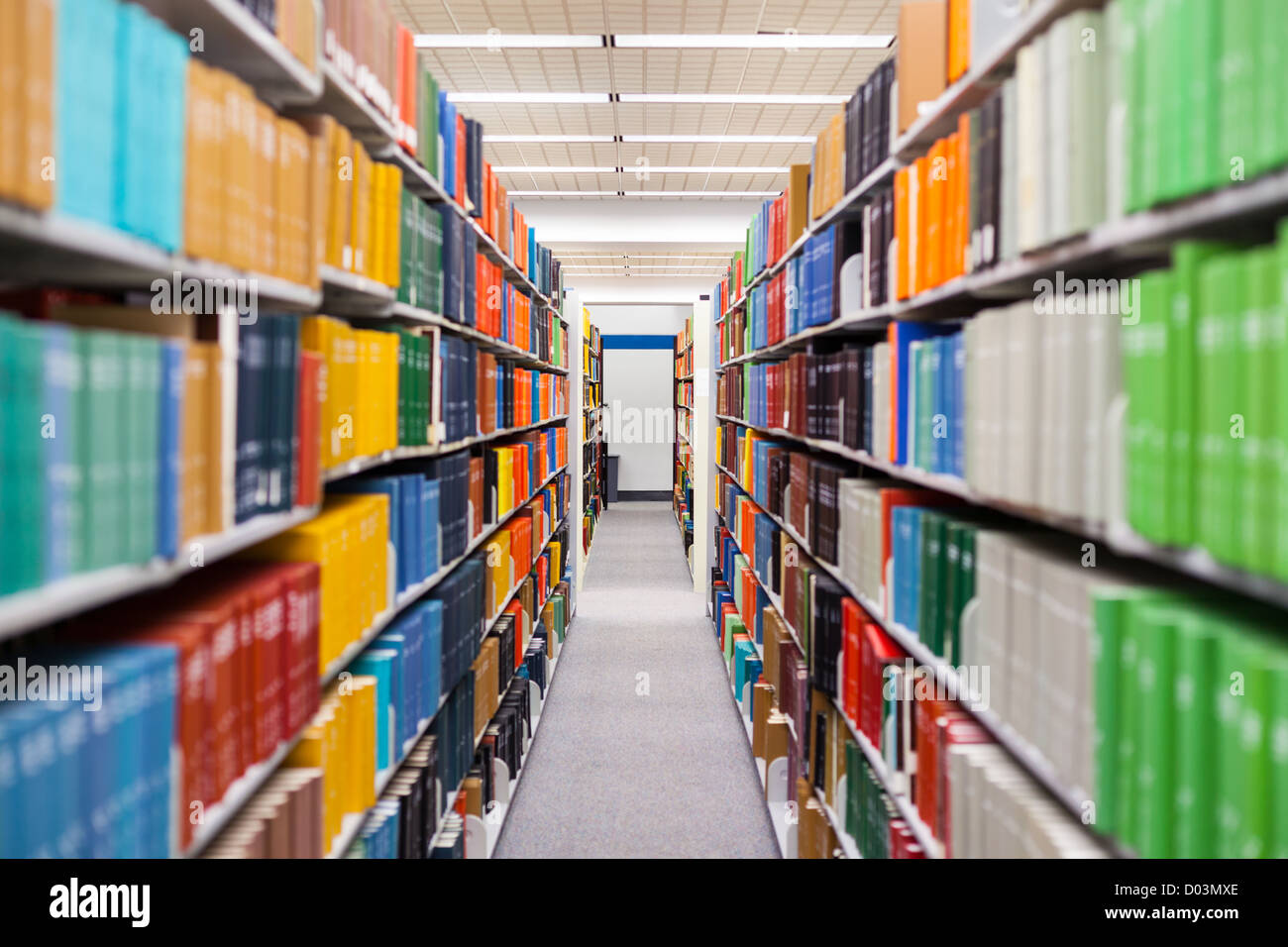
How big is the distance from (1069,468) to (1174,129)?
46 centimetres

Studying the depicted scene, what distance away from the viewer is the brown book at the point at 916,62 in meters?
2.07

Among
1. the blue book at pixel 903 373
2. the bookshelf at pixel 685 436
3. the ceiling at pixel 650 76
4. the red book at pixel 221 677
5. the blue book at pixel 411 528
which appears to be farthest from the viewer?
the bookshelf at pixel 685 436

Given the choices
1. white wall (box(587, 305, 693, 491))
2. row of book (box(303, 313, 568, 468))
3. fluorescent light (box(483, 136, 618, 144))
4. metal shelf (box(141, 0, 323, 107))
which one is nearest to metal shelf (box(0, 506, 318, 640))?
row of book (box(303, 313, 568, 468))

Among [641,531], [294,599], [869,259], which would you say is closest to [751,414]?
[869,259]

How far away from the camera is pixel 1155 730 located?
1.04 metres

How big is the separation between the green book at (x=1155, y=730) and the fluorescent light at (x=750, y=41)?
5423 mm

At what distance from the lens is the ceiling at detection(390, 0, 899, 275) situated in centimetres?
526

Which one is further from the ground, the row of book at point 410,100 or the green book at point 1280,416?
the row of book at point 410,100

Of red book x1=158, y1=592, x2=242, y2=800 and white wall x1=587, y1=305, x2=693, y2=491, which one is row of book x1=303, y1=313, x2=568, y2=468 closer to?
red book x1=158, y1=592, x2=242, y2=800

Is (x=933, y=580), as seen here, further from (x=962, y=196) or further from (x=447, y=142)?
(x=447, y=142)

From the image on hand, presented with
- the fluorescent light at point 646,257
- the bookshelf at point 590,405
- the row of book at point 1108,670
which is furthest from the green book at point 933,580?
the fluorescent light at point 646,257

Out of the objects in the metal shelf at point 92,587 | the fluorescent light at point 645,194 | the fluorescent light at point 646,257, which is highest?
the fluorescent light at point 645,194

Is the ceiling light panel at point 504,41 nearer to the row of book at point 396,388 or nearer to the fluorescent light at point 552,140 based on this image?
the fluorescent light at point 552,140

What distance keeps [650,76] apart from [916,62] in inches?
180
